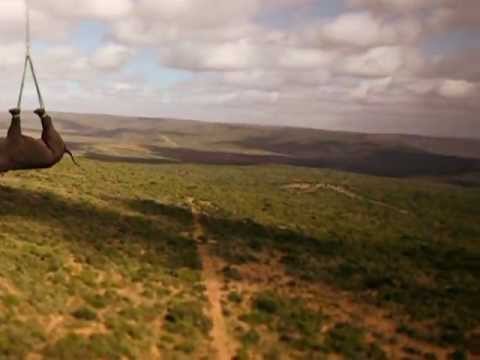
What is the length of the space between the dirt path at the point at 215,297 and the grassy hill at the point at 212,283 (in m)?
0.10

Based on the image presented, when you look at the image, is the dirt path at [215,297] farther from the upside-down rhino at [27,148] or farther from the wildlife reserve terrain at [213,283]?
the upside-down rhino at [27,148]

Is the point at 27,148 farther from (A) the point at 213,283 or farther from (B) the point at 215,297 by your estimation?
(A) the point at 213,283

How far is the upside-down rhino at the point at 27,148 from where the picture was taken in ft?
29.7

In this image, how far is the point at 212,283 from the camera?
3025 centimetres

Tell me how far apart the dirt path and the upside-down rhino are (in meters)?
14.4

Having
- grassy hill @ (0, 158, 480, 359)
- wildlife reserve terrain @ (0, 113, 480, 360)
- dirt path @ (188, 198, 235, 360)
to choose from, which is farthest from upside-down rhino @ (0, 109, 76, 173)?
dirt path @ (188, 198, 235, 360)

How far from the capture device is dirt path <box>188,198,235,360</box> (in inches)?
876

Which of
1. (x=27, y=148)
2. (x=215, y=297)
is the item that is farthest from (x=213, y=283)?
(x=27, y=148)

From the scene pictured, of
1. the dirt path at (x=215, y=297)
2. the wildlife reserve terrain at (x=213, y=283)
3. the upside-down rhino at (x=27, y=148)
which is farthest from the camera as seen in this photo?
the dirt path at (x=215, y=297)

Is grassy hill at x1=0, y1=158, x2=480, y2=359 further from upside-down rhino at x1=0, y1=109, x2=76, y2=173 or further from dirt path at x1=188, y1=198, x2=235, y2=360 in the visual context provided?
upside-down rhino at x1=0, y1=109, x2=76, y2=173

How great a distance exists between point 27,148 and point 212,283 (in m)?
22.2

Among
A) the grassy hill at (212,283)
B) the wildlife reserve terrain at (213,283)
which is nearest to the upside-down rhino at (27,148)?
the grassy hill at (212,283)

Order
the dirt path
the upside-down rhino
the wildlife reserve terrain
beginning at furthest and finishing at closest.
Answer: the dirt path < the wildlife reserve terrain < the upside-down rhino

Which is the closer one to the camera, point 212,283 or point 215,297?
point 215,297
